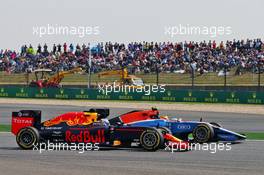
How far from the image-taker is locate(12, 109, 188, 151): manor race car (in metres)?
14.6

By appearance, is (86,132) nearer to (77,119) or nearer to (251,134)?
(77,119)

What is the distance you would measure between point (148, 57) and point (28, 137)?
28.5m

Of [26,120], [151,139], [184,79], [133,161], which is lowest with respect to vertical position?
[133,161]

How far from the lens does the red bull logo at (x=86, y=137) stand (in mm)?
14867

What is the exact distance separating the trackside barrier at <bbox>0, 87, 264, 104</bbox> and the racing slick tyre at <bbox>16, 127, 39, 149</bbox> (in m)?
19.5

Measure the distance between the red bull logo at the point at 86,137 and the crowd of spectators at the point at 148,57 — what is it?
2317 centimetres

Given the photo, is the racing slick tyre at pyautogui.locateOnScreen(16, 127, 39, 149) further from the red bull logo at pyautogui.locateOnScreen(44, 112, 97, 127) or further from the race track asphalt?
the red bull logo at pyautogui.locateOnScreen(44, 112, 97, 127)

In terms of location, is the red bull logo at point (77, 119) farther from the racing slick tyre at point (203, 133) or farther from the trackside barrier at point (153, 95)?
the trackside barrier at point (153, 95)

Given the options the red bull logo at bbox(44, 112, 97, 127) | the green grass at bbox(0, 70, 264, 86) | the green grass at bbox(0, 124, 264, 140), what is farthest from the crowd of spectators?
the red bull logo at bbox(44, 112, 97, 127)

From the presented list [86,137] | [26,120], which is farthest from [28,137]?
[86,137]

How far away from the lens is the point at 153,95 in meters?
35.7

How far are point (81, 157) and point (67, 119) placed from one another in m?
1.79

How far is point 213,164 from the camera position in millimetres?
12359

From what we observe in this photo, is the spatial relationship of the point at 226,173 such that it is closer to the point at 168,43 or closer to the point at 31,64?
the point at 168,43
